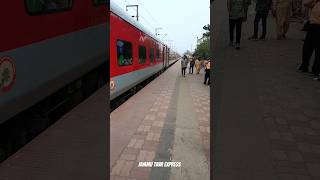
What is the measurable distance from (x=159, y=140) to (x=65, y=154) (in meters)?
1.55

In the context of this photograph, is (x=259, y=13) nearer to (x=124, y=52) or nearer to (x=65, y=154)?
(x=124, y=52)

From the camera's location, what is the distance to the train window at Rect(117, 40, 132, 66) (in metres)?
9.86

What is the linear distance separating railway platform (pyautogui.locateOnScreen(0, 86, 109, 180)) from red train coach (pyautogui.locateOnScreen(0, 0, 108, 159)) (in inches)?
15.7

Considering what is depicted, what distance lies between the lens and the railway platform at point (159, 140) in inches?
200

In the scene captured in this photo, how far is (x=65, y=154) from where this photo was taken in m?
5.79

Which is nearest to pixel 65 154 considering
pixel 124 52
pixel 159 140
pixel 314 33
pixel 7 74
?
pixel 7 74

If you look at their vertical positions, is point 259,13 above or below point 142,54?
above

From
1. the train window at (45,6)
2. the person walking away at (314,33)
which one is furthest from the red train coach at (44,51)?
the person walking away at (314,33)

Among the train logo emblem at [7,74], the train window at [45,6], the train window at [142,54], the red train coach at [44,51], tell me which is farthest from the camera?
the train window at [142,54]

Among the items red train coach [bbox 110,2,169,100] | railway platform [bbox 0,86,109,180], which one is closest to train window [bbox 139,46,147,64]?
red train coach [bbox 110,2,169,100]

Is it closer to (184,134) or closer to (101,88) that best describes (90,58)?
(101,88)

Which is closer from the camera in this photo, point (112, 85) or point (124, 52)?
point (112, 85)

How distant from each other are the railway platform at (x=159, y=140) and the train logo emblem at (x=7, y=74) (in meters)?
1.69

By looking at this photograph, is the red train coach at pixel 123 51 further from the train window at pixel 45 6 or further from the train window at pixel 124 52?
the train window at pixel 45 6
